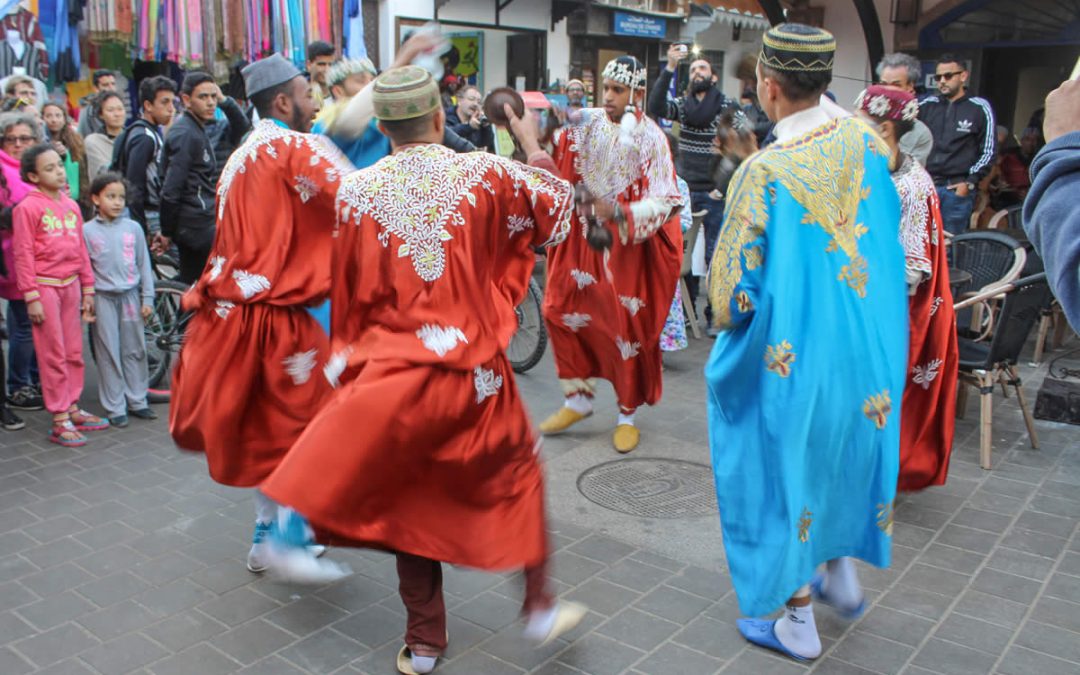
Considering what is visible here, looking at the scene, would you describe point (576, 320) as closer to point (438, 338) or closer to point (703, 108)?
point (438, 338)

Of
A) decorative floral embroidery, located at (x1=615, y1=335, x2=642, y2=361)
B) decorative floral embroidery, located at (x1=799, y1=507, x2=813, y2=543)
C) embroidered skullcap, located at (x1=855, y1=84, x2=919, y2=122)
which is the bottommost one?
decorative floral embroidery, located at (x1=615, y1=335, x2=642, y2=361)

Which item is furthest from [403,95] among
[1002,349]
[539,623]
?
[1002,349]

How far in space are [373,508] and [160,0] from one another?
27.9ft

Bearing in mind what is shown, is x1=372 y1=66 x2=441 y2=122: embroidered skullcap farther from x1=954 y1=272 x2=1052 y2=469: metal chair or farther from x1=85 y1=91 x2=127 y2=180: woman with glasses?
x1=85 y1=91 x2=127 y2=180: woman with glasses

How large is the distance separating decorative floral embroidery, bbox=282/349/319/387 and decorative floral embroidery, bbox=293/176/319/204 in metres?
0.57

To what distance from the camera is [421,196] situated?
287cm

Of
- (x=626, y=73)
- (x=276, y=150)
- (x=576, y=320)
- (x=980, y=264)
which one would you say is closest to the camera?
(x=276, y=150)

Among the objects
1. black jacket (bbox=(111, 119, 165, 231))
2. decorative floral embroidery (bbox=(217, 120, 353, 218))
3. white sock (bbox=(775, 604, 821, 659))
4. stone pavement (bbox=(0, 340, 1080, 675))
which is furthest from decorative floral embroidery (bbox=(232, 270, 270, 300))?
black jacket (bbox=(111, 119, 165, 231))

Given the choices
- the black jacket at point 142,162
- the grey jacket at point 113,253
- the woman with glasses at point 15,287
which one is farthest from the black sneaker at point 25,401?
the black jacket at point 142,162

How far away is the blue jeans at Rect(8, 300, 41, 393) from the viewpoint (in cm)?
565

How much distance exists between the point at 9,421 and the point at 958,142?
23.2 feet

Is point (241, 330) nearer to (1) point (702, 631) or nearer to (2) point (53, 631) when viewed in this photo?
(2) point (53, 631)

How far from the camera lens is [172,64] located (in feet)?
34.0

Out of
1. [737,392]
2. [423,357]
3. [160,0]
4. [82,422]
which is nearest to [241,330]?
[423,357]
